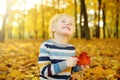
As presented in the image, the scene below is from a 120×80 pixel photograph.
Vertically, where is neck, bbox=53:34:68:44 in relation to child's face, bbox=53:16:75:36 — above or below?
below

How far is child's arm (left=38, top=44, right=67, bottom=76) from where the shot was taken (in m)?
3.45

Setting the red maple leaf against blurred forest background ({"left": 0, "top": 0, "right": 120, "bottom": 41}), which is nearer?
the red maple leaf

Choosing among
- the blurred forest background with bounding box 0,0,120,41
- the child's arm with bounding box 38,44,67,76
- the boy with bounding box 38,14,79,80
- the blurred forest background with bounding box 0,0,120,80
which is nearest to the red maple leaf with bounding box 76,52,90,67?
the boy with bounding box 38,14,79,80

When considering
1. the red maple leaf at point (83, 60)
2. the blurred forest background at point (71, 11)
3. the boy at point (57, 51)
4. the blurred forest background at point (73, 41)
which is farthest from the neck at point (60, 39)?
the blurred forest background at point (71, 11)

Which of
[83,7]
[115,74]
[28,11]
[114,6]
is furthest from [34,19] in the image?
[115,74]

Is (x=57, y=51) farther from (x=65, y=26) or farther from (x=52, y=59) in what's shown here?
(x=65, y=26)

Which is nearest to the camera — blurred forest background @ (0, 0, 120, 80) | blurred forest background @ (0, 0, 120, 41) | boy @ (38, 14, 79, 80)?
boy @ (38, 14, 79, 80)

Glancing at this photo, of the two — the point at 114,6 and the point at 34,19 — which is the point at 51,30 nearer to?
the point at 114,6

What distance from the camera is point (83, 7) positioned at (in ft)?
71.8

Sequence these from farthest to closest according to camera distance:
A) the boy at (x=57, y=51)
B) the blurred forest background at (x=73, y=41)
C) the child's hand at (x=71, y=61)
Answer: the blurred forest background at (x=73, y=41) < the boy at (x=57, y=51) < the child's hand at (x=71, y=61)

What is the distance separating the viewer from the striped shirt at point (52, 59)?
11.6ft

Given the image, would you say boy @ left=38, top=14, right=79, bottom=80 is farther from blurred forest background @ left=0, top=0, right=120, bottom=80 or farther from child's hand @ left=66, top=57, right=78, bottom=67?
blurred forest background @ left=0, top=0, right=120, bottom=80

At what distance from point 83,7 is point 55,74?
18.6 m

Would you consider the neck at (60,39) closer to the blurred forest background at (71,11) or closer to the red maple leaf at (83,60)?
the red maple leaf at (83,60)
